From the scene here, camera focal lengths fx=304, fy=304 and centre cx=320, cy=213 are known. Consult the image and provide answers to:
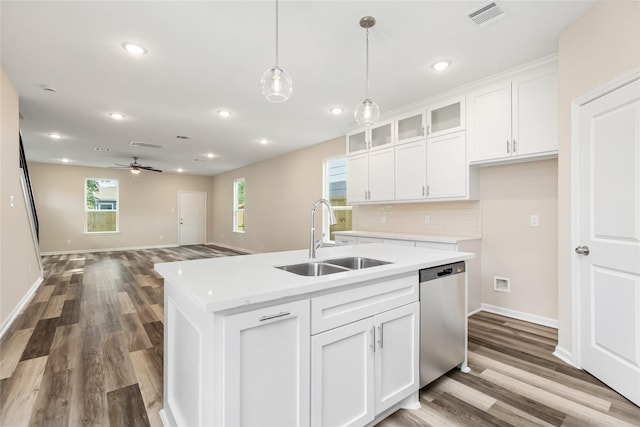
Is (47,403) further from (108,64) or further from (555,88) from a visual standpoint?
(555,88)

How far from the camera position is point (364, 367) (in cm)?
157

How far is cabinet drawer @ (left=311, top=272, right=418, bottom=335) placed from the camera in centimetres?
139

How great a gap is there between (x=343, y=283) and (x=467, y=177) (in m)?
2.69

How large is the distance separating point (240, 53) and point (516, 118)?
2.76 meters

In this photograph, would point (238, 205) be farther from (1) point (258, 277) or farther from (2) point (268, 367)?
(2) point (268, 367)

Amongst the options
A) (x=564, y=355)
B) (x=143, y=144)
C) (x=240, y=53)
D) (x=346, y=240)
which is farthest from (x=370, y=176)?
(x=143, y=144)

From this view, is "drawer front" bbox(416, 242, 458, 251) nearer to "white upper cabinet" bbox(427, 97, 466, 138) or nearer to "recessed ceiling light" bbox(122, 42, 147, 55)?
"white upper cabinet" bbox(427, 97, 466, 138)

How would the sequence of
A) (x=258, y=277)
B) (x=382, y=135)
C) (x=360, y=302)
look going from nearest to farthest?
→ (x=258, y=277) → (x=360, y=302) → (x=382, y=135)

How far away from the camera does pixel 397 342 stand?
1.75 meters

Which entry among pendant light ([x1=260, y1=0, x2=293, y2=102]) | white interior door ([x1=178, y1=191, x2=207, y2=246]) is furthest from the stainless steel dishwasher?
white interior door ([x1=178, y1=191, x2=207, y2=246])

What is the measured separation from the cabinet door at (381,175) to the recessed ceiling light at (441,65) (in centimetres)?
137

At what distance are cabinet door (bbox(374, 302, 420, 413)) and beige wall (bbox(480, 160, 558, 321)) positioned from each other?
7.20 ft

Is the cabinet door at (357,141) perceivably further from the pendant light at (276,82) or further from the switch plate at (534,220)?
the pendant light at (276,82)

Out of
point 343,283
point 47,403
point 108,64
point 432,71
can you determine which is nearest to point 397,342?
point 343,283
